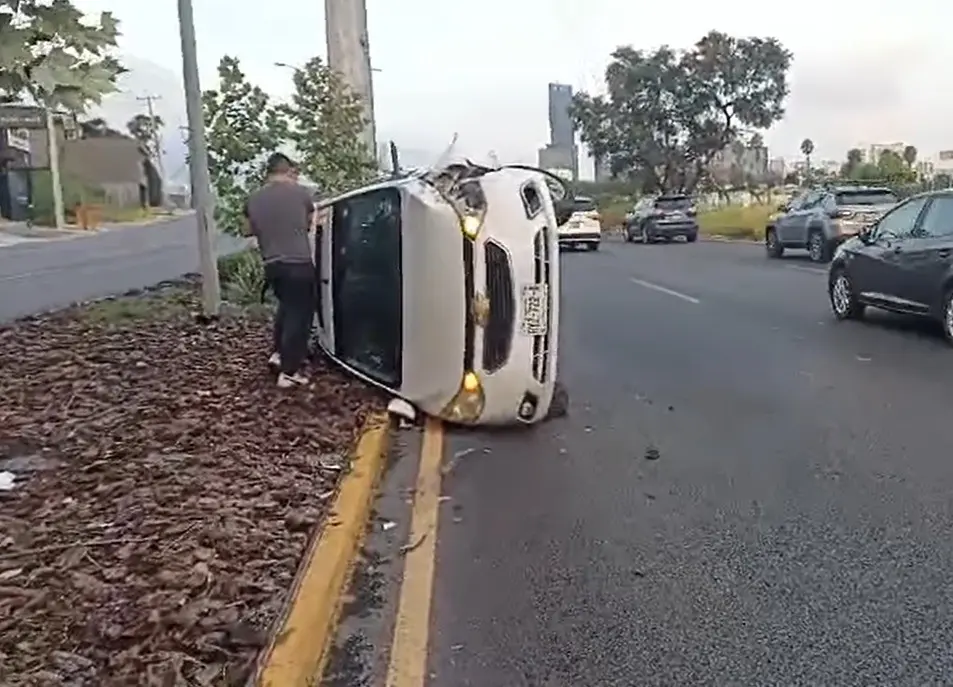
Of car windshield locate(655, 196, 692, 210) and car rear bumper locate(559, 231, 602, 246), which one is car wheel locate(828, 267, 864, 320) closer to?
car rear bumper locate(559, 231, 602, 246)

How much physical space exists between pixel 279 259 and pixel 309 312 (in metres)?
0.45

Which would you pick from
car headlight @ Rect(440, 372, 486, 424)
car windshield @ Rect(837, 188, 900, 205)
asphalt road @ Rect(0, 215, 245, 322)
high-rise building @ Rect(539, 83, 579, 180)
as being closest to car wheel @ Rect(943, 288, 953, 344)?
car headlight @ Rect(440, 372, 486, 424)

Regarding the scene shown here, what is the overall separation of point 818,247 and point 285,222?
1918cm

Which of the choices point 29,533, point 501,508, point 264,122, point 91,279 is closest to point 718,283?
point 264,122

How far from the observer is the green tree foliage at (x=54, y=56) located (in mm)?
6707

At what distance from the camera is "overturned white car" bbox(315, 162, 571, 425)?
7438mm

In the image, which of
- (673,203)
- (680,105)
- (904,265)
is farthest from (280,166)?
(680,105)

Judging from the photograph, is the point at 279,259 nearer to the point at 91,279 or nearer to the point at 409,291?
the point at 409,291

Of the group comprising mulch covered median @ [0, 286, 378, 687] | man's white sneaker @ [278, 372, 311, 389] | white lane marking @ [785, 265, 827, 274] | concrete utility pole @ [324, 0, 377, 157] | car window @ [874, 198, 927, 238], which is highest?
concrete utility pole @ [324, 0, 377, 157]

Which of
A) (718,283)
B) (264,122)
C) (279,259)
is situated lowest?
(718,283)

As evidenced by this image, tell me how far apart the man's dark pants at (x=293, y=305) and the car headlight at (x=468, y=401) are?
1.60 m

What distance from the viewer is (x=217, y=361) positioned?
32.4ft

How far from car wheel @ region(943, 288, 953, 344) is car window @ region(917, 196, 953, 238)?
0.62 m

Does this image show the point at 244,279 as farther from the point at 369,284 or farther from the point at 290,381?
the point at 369,284
